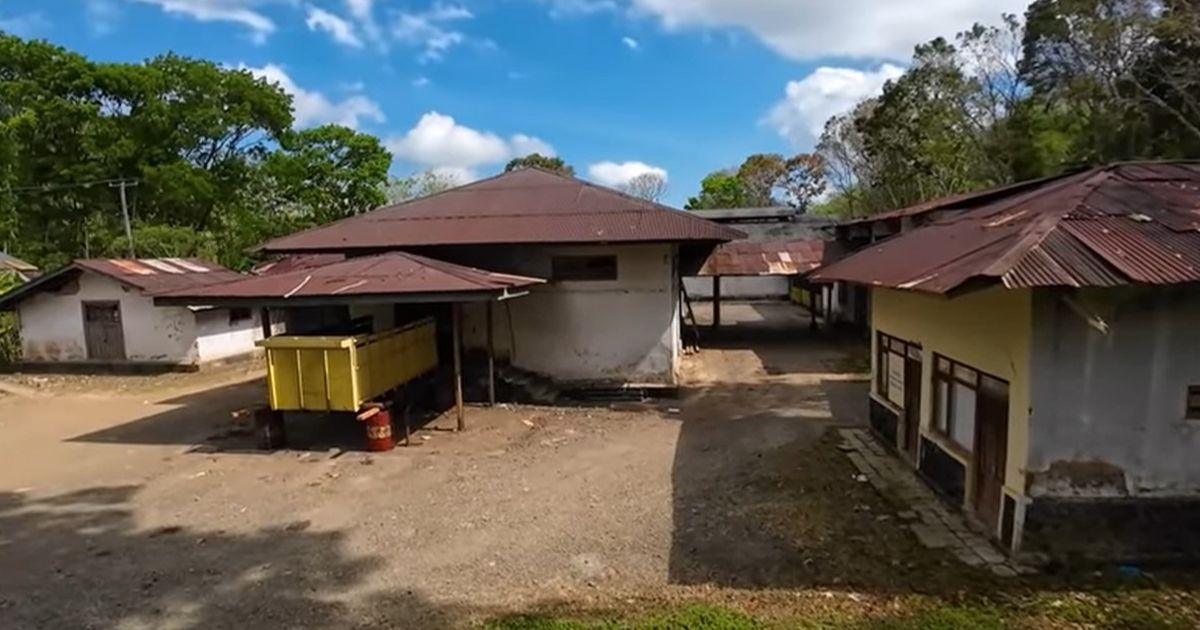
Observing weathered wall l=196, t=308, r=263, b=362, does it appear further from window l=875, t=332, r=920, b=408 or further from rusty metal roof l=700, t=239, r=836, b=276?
window l=875, t=332, r=920, b=408

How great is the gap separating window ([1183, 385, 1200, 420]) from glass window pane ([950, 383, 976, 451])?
1681mm

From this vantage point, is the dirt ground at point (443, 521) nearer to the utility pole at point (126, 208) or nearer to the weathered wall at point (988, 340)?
the weathered wall at point (988, 340)

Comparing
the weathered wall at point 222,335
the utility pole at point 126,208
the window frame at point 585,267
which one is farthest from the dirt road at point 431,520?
the utility pole at point 126,208

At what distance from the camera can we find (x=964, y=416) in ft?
24.4

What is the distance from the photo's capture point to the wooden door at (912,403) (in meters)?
8.80

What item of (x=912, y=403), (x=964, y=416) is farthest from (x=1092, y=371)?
(x=912, y=403)

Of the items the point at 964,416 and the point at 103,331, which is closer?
the point at 964,416

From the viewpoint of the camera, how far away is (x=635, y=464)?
958 cm

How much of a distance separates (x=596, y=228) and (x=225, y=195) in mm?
29057

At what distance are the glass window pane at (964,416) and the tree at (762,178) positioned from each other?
4557 cm

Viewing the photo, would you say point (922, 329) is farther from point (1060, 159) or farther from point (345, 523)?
point (1060, 159)

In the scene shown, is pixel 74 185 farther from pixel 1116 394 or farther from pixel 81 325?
pixel 1116 394

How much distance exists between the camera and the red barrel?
1051cm

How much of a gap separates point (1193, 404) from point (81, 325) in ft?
75.0
